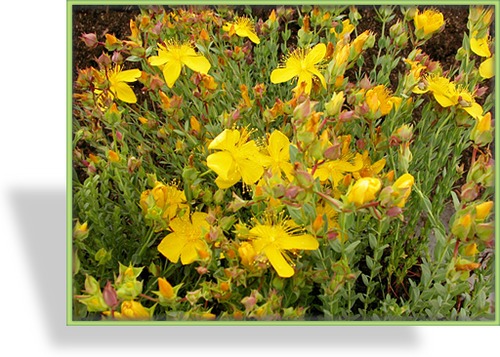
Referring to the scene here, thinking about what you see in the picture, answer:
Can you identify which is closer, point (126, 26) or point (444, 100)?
point (444, 100)

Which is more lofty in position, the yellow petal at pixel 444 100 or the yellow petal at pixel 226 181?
the yellow petal at pixel 444 100

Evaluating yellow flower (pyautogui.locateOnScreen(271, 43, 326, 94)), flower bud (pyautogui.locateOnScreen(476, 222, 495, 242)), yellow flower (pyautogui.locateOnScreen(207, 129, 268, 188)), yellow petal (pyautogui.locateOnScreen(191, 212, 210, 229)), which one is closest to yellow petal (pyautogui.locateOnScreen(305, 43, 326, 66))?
yellow flower (pyautogui.locateOnScreen(271, 43, 326, 94))

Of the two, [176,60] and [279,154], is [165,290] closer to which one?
[279,154]

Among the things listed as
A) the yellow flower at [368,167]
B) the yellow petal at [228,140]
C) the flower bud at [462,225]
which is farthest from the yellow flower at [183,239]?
the flower bud at [462,225]

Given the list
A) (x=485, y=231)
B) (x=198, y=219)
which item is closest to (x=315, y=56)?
(x=198, y=219)

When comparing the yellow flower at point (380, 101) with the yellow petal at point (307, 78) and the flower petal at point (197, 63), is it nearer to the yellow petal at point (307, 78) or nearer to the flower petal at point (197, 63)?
the yellow petal at point (307, 78)

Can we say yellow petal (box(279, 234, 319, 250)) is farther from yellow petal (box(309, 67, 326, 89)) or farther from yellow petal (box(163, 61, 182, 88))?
yellow petal (box(163, 61, 182, 88))

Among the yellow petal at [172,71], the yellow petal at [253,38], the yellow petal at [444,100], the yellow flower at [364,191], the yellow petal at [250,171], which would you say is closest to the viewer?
the yellow flower at [364,191]
